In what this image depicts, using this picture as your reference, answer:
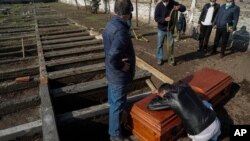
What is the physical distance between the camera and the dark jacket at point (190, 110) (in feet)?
11.9

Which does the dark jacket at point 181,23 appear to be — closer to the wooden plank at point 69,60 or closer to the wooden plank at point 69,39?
the wooden plank at point 69,39

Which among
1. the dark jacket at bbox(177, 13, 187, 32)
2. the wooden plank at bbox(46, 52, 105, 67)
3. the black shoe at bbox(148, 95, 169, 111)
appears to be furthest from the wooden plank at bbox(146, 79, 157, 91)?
the dark jacket at bbox(177, 13, 187, 32)

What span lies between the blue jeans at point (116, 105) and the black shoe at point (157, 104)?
461mm

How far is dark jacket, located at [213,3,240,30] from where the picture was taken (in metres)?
7.52

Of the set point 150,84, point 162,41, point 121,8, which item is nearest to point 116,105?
point 121,8

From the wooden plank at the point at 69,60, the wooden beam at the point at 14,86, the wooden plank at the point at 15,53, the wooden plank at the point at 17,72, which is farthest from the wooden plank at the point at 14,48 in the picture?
the wooden beam at the point at 14,86

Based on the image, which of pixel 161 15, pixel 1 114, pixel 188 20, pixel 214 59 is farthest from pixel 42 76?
pixel 188 20

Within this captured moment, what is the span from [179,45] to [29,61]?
216 inches

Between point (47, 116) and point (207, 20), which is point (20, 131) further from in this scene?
point (207, 20)

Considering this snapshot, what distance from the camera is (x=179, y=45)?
9.29 metres

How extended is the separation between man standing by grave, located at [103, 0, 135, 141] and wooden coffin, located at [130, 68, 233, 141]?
1.05 ft

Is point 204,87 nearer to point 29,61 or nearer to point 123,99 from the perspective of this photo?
point 123,99

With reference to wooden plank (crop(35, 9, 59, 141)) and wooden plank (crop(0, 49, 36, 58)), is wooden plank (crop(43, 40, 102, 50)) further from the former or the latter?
wooden plank (crop(35, 9, 59, 141))

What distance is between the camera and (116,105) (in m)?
4.05
